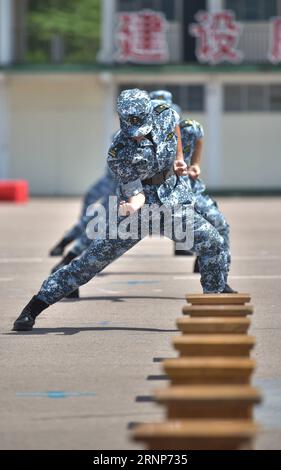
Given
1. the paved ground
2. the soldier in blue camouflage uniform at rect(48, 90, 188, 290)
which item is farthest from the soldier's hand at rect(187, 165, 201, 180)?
the paved ground

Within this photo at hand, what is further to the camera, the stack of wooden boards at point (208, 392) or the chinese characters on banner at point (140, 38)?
the chinese characters on banner at point (140, 38)

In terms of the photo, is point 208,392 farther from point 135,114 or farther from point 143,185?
point 143,185

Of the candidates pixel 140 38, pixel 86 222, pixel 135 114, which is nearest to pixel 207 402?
pixel 135 114

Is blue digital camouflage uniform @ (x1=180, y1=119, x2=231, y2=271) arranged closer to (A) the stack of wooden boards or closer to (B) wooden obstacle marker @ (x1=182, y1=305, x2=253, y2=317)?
(B) wooden obstacle marker @ (x1=182, y1=305, x2=253, y2=317)

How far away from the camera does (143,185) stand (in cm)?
968

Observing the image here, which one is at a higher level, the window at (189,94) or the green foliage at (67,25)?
the green foliage at (67,25)

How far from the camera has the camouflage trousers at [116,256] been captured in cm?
971

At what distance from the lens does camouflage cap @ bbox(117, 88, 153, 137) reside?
9383mm

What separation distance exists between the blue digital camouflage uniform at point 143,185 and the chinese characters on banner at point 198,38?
2762cm

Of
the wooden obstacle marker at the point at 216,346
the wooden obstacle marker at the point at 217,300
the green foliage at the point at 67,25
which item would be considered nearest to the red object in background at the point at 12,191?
the green foliage at the point at 67,25

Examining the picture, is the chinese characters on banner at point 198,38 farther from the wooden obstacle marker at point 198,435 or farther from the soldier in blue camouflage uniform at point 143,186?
the wooden obstacle marker at point 198,435

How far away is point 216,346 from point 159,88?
3230cm

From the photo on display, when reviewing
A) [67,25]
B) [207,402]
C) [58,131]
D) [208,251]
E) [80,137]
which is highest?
[67,25]

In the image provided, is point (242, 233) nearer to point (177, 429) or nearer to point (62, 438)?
point (62, 438)
